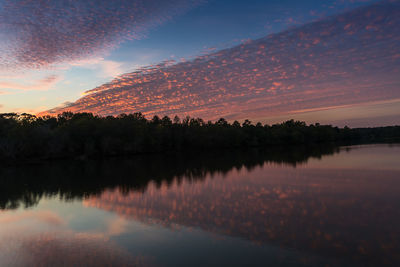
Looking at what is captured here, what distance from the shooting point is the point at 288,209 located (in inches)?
637

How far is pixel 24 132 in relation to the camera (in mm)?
64062

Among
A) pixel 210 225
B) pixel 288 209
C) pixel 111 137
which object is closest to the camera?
pixel 210 225

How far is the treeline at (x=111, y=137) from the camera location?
2539 inches

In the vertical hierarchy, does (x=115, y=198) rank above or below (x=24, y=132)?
below

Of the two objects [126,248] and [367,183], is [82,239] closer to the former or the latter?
[126,248]

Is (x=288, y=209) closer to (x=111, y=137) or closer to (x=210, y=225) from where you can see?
(x=210, y=225)

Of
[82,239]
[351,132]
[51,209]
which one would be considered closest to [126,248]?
[82,239]

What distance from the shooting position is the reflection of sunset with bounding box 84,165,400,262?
1128cm

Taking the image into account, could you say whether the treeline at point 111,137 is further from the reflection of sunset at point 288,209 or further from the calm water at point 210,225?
the reflection of sunset at point 288,209

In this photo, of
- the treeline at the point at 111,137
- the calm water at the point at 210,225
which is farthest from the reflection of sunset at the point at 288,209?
the treeline at the point at 111,137

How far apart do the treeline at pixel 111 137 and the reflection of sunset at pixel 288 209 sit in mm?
50052

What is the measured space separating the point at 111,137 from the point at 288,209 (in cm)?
6608

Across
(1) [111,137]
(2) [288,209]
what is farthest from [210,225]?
(1) [111,137]

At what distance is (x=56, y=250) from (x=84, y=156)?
207ft
